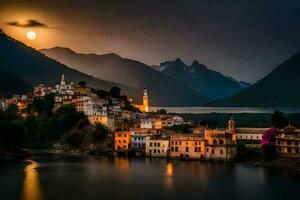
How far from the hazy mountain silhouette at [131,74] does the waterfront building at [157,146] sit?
126 metres

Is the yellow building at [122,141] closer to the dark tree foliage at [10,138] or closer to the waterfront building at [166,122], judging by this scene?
the waterfront building at [166,122]

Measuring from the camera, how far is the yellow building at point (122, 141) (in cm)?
3616

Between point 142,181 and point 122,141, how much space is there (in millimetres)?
13117

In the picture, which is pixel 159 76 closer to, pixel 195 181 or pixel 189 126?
pixel 189 126

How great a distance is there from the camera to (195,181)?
76.0 ft

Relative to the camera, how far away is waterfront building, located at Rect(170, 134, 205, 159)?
104ft

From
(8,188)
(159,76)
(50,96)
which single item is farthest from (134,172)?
(159,76)

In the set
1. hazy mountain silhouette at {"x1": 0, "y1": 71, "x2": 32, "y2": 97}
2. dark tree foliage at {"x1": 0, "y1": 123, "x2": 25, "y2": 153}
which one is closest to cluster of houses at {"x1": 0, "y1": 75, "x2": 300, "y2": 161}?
dark tree foliage at {"x1": 0, "y1": 123, "x2": 25, "y2": 153}

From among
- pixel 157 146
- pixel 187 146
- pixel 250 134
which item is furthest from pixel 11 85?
pixel 250 134

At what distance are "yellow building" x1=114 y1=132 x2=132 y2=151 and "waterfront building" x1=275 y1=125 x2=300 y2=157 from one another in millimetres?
10166

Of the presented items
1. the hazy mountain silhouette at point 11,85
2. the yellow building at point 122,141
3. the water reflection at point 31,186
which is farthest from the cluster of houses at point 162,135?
the hazy mountain silhouette at point 11,85

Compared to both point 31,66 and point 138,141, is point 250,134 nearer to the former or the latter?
point 138,141

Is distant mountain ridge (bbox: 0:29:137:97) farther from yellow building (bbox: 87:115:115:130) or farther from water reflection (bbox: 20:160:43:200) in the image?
water reflection (bbox: 20:160:43:200)

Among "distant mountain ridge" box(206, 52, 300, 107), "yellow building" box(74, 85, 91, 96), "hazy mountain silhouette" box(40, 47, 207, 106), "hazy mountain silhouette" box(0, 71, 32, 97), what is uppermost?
"hazy mountain silhouette" box(40, 47, 207, 106)
